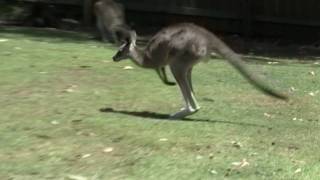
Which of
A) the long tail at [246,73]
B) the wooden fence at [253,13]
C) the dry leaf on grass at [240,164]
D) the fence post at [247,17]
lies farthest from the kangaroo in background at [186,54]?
the fence post at [247,17]

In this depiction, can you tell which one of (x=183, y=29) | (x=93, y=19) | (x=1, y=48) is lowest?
(x=93, y=19)

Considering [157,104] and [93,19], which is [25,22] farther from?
[157,104]

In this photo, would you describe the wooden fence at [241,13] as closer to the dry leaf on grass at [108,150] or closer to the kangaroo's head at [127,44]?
the kangaroo's head at [127,44]

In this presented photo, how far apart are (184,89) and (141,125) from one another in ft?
2.08

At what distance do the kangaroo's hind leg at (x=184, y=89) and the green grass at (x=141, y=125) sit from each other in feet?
0.36

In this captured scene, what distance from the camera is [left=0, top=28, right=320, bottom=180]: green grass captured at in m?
5.67

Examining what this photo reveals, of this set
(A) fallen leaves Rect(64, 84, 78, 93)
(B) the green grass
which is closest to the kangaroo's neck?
(B) the green grass

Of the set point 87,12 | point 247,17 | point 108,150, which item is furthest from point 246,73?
point 87,12

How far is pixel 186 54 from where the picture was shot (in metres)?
7.14

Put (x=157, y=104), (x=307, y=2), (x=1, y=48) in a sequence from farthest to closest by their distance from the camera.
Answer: (x=307, y=2), (x=1, y=48), (x=157, y=104)

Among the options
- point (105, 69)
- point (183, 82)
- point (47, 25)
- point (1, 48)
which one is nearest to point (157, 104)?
point (183, 82)

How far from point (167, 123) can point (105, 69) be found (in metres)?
3.00

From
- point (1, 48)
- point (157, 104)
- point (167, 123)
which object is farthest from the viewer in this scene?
point (1, 48)

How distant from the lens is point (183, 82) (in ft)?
23.6
